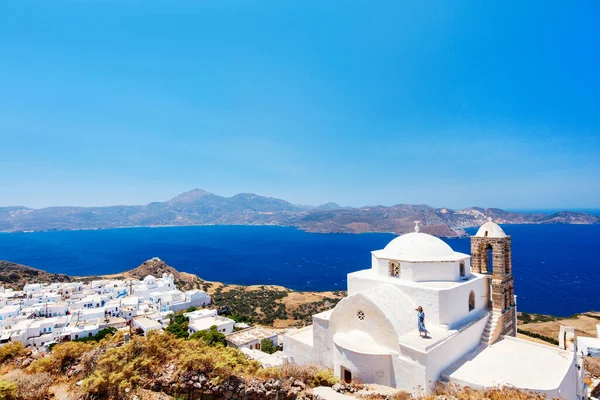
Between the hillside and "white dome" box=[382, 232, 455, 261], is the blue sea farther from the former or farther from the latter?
"white dome" box=[382, 232, 455, 261]

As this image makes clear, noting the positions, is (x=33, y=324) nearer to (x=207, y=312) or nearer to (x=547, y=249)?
(x=207, y=312)

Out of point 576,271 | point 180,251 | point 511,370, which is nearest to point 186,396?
point 511,370

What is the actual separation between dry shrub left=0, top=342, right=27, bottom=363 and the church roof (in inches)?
537

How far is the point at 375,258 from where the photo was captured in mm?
13898

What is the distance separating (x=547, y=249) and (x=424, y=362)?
11921 cm

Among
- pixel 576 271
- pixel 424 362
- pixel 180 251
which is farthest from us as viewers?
pixel 180 251

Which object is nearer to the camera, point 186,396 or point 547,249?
point 186,396

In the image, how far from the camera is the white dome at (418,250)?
1270cm

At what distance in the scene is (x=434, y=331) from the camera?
35.1 ft

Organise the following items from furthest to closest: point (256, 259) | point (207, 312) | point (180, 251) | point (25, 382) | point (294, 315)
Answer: point (180, 251) → point (256, 259) → point (294, 315) → point (207, 312) → point (25, 382)

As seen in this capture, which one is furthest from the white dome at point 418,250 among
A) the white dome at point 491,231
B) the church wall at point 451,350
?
the church wall at point 451,350

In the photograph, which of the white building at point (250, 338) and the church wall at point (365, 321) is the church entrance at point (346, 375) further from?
the white building at point (250, 338)

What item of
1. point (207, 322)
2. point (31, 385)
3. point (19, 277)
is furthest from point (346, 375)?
point (19, 277)

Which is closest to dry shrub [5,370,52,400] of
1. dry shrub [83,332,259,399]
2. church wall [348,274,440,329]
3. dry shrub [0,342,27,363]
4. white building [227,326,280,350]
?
dry shrub [83,332,259,399]
